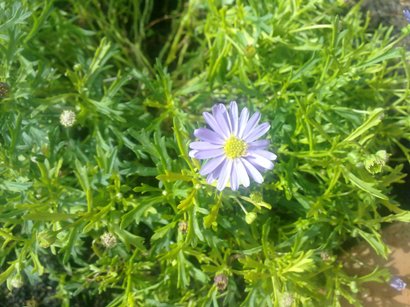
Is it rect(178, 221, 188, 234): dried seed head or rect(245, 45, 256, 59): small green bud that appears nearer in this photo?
rect(178, 221, 188, 234): dried seed head

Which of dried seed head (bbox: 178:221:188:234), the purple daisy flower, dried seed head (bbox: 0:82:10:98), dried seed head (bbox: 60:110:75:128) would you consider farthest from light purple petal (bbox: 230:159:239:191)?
dried seed head (bbox: 0:82:10:98)

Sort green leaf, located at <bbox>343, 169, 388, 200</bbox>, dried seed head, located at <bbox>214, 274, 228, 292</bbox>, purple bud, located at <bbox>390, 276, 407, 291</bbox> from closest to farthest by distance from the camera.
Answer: green leaf, located at <bbox>343, 169, 388, 200</bbox>, dried seed head, located at <bbox>214, 274, 228, 292</bbox>, purple bud, located at <bbox>390, 276, 407, 291</bbox>

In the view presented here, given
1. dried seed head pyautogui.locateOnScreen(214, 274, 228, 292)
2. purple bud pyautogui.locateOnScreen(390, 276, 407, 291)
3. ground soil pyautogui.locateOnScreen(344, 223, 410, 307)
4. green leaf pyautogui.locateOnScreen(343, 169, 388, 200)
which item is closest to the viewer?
green leaf pyautogui.locateOnScreen(343, 169, 388, 200)

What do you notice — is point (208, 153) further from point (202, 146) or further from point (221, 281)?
point (221, 281)

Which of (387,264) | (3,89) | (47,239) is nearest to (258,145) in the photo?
(47,239)

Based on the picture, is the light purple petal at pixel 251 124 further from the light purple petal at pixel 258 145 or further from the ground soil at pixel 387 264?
the ground soil at pixel 387 264

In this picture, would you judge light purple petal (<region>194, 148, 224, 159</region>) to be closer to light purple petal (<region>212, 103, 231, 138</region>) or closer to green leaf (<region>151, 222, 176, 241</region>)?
light purple petal (<region>212, 103, 231, 138</region>)
